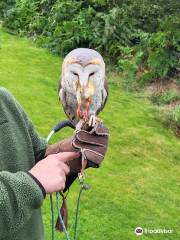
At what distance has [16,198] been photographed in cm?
129

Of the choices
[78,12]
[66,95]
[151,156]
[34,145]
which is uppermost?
[66,95]

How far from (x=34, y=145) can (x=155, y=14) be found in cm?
602

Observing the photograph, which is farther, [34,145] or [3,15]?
[3,15]

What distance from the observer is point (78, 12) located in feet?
28.6

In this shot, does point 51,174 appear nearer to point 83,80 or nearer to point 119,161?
point 83,80

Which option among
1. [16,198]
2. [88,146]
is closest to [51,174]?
[16,198]

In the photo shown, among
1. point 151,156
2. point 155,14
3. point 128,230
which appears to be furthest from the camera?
point 155,14

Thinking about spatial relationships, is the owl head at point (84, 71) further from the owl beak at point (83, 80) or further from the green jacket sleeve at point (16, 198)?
the green jacket sleeve at point (16, 198)

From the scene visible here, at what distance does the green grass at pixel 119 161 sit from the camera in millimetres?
4367

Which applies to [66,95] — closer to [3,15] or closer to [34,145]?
[34,145]

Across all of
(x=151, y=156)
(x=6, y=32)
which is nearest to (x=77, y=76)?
(x=151, y=156)

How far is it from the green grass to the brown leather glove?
251cm

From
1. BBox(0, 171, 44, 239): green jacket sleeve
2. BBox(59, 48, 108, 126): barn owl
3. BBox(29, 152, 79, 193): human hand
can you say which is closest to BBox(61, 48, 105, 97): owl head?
BBox(59, 48, 108, 126): barn owl

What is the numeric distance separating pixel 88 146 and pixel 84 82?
217 mm
